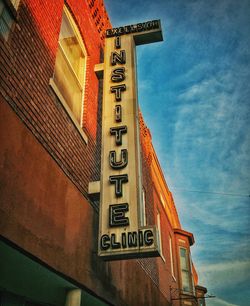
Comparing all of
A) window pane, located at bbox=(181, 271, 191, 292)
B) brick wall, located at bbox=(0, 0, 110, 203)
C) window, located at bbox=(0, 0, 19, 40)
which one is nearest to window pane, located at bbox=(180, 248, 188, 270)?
window pane, located at bbox=(181, 271, 191, 292)

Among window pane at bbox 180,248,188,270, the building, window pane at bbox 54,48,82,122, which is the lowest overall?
the building

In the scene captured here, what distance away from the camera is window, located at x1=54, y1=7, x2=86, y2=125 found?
21.6 ft

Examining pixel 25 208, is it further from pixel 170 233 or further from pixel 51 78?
pixel 170 233

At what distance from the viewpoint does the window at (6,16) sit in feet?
15.3

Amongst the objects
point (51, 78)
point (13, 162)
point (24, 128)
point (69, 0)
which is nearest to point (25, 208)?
point (13, 162)

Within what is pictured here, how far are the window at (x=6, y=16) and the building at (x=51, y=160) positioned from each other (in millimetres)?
16

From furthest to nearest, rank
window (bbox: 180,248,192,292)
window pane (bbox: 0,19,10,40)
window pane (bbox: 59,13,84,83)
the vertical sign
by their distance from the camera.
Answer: window (bbox: 180,248,192,292), window pane (bbox: 59,13,84,83), the vertical sign, window pane (bbox: 0,19,10,40)

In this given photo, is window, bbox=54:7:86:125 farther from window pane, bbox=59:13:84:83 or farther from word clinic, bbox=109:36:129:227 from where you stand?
word clinic, bbox=109:36:129:227

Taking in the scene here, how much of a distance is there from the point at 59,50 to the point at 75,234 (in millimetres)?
3502

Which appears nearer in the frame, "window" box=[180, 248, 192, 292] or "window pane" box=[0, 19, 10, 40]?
"window pane" box=[0, 19, 10, 40]

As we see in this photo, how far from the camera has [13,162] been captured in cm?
417

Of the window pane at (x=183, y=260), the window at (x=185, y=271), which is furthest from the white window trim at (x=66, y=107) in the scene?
the window pane at (x=183, y=260)

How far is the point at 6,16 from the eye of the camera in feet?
15.8

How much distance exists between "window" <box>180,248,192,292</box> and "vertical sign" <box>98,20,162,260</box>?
13317 millimetres
